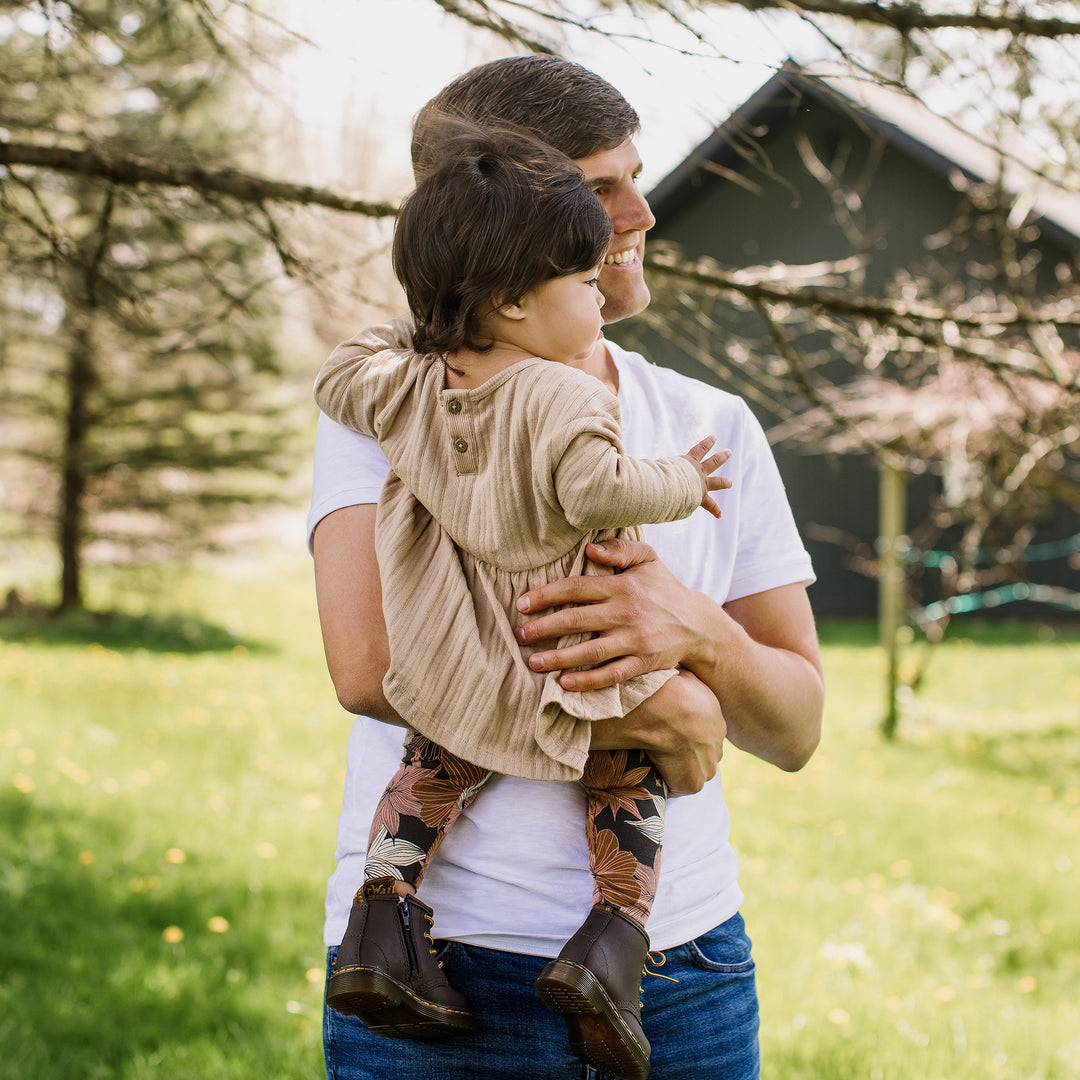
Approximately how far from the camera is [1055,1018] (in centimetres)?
386

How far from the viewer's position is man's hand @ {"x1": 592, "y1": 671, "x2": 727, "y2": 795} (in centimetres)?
137

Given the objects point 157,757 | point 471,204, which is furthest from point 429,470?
point 157,757

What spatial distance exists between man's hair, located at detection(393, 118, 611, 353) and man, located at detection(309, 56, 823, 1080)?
0.34 feet

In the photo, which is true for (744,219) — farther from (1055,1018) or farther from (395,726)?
(395,726)

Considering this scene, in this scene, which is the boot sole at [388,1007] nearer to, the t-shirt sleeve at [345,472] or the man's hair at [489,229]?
the t-shirt sleeve at [345,472]

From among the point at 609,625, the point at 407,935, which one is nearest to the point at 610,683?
the point at 609,625

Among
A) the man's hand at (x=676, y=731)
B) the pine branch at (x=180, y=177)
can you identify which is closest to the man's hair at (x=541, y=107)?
the man's hand at (x=676, y=731)

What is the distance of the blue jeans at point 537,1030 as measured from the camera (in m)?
1.33

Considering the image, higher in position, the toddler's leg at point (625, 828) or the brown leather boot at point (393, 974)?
the toddler's leg at point (625, 828)

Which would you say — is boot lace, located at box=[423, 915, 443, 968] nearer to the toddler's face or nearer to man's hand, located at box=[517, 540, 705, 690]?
man's hand, located at box=[517, 540, 705, 690]

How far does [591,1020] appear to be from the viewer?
1.25m

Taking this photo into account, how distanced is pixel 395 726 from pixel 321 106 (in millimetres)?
2685

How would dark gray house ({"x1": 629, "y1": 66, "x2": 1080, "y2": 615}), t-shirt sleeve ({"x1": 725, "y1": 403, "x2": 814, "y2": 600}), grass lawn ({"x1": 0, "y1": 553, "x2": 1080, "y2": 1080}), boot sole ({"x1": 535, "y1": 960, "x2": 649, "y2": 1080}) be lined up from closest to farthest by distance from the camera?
boot sole ({"x1": 535, "y1": 960, "x2": 649, "y2": 1080})
t-shirt sleeve ({"x1": 725, "y1": 403, "x2": 814, "y2": 600})
grass lawn ({"x1": 0, "y1": 553, "x2": 1080, "y2": 1080})
dark gray house ({"x1": 629, "y1": 66, "x2": 1080, "y2": 615})

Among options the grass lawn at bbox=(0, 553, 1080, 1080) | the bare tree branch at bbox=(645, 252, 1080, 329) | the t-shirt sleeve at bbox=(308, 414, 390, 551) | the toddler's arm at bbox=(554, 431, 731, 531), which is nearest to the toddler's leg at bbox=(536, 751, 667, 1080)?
the toddler's arm at bbox=(554, 431, 731, 531)
